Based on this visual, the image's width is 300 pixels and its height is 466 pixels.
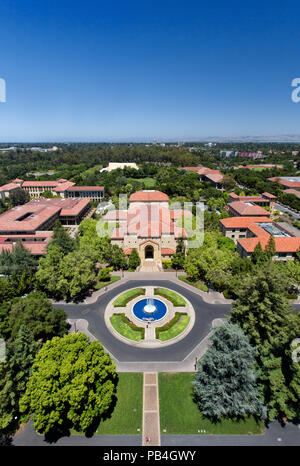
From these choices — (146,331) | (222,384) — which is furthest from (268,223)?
(222,384)

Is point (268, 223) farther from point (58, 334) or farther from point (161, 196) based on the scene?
point (58, 334)

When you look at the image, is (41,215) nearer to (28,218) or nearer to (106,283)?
(28,218)

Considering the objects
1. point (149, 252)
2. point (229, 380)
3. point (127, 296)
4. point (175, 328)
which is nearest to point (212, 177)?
point (149, 252)

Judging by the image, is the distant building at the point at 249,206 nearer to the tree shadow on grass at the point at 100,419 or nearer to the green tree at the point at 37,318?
the green tree at the point at 37,318

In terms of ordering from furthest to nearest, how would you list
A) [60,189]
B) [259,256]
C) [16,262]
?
[60,189] < [259,256] < [16,262]

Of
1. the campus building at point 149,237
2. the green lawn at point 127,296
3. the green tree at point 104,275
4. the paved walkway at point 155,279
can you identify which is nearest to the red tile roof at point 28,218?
the campus building at point 149,237

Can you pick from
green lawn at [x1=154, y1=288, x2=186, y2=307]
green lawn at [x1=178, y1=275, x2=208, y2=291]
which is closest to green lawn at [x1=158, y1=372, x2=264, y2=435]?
green lawn at [x1=154, y1=288, x2=186, y2=307]
